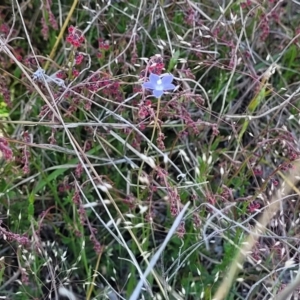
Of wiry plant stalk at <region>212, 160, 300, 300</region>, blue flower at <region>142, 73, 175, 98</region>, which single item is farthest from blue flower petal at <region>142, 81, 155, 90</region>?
wiry plant stalk at <region>212, 160, 300, 300</region>

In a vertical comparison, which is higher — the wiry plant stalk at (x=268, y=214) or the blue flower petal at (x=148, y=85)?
the blue flower petal at (x=148, y=85)

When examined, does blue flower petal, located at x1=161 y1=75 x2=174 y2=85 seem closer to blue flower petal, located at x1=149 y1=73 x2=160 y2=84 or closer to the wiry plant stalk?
blue flower petal, located at x1=149 y1=73 x2=160 y2=84

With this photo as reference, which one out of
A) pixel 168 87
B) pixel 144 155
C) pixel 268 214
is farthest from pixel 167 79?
pixel 268 214

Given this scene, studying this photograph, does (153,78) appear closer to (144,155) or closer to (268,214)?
(144,155)

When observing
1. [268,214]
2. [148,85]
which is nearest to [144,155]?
[148,85]

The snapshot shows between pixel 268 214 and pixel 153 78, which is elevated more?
pixel 153 78

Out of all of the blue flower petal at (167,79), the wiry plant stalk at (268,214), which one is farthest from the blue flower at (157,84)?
the wiry plant stalk at (268,214)

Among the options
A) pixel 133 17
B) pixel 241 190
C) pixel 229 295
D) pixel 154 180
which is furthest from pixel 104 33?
pixel 229 295

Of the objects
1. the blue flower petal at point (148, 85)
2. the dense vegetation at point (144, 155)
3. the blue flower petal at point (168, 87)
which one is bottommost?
the dense vegetation at point (144, 155)

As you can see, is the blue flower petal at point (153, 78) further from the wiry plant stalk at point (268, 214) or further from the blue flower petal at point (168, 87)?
the wiry plant stalk at point (268, 214)

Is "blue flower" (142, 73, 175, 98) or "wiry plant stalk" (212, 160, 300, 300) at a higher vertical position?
"blue flower" (142, 73, 175, 98)

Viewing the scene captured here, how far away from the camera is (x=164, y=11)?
1610 mm

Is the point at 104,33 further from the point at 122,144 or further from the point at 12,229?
the point at 12,229

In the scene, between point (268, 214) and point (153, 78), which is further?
point (268, 214)
